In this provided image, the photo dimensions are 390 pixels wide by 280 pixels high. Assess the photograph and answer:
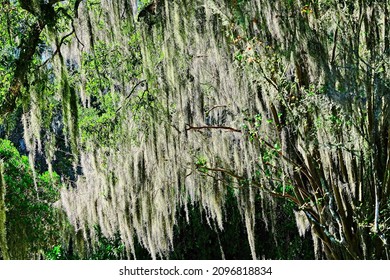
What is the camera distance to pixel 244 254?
8469 mm

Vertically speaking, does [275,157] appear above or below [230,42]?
below

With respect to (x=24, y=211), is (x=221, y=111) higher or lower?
higher

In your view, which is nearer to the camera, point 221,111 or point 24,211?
point 221,111

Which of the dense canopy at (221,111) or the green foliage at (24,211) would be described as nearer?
the dense canopy at (221,111)

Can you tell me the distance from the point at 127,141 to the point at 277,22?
6.77ft

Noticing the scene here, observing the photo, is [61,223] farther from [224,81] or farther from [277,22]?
[277,22]

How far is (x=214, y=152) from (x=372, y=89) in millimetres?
1876

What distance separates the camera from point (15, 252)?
8523 mm

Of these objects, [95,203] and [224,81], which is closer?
[224,81]

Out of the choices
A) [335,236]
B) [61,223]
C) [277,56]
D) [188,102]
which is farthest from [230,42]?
[61,223]

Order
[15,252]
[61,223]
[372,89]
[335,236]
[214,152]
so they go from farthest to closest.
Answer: [15,252] < [61,223] < [214,152] < [335,236] < [372,89]

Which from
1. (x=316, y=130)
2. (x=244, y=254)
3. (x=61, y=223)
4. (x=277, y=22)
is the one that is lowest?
(x=244, y=254)

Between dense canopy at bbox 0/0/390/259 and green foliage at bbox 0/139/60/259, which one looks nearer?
dense canopy at bbox 0/0/390/259

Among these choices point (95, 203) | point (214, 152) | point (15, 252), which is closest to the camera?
point (214, 152)
